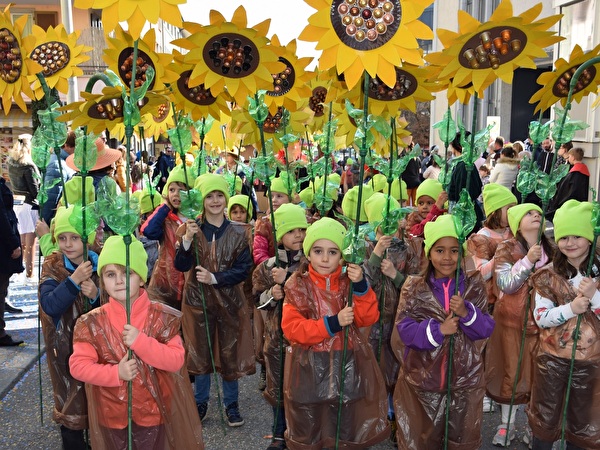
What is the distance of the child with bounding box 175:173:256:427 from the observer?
4.82 m

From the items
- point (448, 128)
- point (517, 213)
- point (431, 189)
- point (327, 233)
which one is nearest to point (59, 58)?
point (327, 233)

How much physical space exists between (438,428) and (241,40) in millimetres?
2317

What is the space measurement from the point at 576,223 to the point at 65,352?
2877 mm

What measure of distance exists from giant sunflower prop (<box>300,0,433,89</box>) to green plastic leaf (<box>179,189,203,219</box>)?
63.8 inches

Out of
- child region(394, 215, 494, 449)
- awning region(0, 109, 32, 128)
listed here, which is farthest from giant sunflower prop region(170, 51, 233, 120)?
awning region(0, 109, 32, 128)

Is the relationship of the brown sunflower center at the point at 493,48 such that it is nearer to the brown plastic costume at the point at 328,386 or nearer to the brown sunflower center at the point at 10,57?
the brown plastic costume at the point at 328,386

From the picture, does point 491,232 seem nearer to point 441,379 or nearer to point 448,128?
point 448,128

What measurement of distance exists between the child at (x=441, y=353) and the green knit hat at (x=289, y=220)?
1.01 meters

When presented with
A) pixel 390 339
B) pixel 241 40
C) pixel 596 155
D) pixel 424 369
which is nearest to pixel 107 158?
pixel 241 40

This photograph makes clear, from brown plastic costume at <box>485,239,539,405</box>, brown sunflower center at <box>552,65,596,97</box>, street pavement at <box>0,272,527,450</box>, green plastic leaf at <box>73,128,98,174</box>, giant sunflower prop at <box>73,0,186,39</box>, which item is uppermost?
giant sunflower prop at <box>73,0,186,39</box>

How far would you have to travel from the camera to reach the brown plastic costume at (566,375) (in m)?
3.71

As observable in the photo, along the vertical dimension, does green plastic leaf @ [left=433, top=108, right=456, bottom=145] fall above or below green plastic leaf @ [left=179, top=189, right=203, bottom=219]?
above

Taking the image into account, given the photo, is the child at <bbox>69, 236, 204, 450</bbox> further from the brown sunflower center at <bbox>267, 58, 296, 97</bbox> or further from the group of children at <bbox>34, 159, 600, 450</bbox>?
the brown sunflower center at <bbox>267, 58, 296, 97</bbox>

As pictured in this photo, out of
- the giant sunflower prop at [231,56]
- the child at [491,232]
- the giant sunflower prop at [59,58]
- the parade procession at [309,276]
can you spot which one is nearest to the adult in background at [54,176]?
the parade procession at [309,276]
